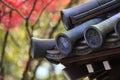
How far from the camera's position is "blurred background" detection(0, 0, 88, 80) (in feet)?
25.6

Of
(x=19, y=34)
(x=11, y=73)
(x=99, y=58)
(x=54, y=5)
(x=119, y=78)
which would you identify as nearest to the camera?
(x=99, y=58)

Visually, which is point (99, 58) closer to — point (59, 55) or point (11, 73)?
point (59, 55)

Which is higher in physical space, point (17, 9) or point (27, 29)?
point (17, 9)

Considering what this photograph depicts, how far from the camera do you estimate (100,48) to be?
375 cm

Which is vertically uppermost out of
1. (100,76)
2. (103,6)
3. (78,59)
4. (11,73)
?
(103,6)

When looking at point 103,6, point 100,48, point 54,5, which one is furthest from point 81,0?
point 100,48

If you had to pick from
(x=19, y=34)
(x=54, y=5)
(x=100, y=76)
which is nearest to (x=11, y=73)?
(x=19, y=34)

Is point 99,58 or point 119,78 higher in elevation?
point 99,58

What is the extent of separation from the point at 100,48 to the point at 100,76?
1.34m

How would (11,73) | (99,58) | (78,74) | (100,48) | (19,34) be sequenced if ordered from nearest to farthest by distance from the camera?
(100,48)
(99,58)
(78,74)
(19,34)
(11,73)

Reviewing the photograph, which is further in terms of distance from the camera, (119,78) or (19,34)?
(19,34)

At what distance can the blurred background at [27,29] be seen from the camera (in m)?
7.80

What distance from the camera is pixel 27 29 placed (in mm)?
7754

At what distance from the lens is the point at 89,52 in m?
3.95
